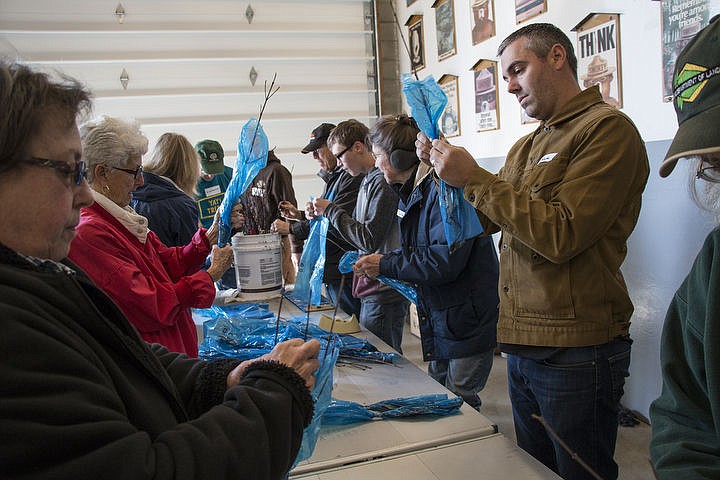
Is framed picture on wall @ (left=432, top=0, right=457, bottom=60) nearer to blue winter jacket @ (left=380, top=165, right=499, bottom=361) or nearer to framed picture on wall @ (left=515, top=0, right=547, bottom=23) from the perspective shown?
framed picture on wall @ (left=515, top=0, right=547, bottom=23)

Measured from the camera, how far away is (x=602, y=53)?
287 centimetres

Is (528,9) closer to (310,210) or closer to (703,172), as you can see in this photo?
(310,210)

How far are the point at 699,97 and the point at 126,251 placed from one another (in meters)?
1.40

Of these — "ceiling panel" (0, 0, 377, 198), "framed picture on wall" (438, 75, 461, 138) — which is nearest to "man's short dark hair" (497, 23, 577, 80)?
"framed picture on wall" (438, 75, 461, 138)

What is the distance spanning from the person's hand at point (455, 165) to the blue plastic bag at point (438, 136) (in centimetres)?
18

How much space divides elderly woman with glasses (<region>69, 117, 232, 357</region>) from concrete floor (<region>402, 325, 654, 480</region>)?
1.77 m

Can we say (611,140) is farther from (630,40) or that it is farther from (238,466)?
(630,40)

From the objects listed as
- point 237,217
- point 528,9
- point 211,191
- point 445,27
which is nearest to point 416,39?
point 445,27

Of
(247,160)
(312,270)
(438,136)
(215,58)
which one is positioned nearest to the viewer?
(438,136)

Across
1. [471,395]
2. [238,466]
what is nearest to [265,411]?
[238,466]

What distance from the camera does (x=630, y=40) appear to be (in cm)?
270

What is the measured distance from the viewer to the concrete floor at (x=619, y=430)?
2.54 m

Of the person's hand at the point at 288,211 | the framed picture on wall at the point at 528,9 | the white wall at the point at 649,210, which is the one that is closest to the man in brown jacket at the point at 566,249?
the white wall at the point at 649,210

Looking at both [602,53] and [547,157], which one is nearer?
[547,157]
